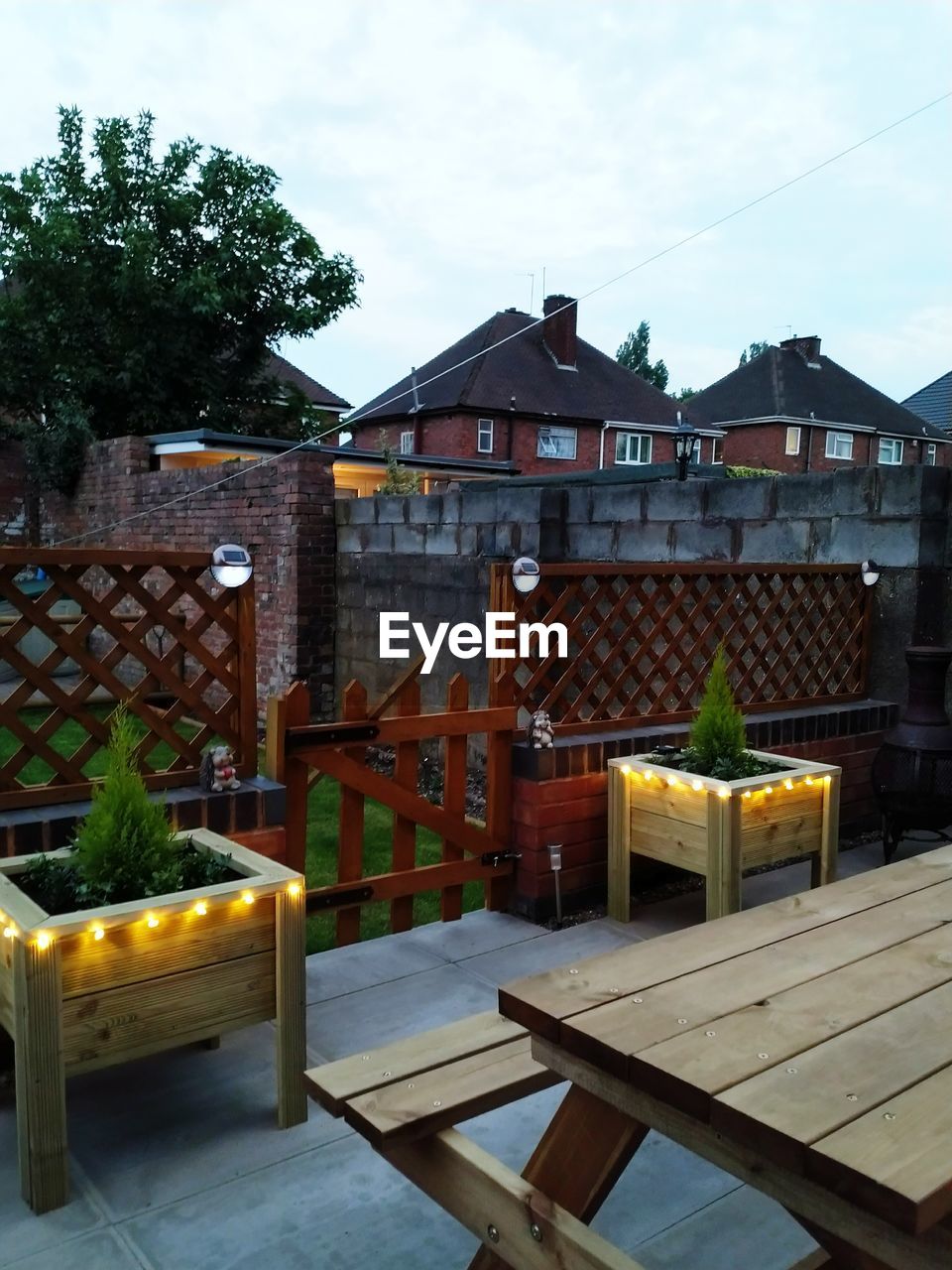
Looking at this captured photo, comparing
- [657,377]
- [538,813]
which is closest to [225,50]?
[538,813]

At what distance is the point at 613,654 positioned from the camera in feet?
13.9

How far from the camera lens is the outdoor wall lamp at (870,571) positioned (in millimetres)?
4941

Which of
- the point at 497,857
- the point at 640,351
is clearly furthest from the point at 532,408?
the point at 640,351

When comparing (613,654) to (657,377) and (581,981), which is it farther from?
(657,377)

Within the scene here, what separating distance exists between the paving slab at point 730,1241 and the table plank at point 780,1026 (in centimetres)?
67

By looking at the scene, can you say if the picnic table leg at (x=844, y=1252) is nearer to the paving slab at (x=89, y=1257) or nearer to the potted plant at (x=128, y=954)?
the paving slab at (x=89, y=1257)

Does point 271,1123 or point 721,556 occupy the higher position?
point 721,556

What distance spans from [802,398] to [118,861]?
1229 inches

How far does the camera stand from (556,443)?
86.7ft

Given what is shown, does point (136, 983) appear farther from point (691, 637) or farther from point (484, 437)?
point (484, 437)

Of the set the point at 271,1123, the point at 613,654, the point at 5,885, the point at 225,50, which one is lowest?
the point at 271,1123

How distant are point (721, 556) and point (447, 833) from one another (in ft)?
8.45

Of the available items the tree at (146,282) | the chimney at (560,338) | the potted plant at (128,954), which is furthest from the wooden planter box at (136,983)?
the chimney at (560,338)

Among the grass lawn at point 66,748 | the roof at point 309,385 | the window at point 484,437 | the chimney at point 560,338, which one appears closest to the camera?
the grass lawn at point 66,748
